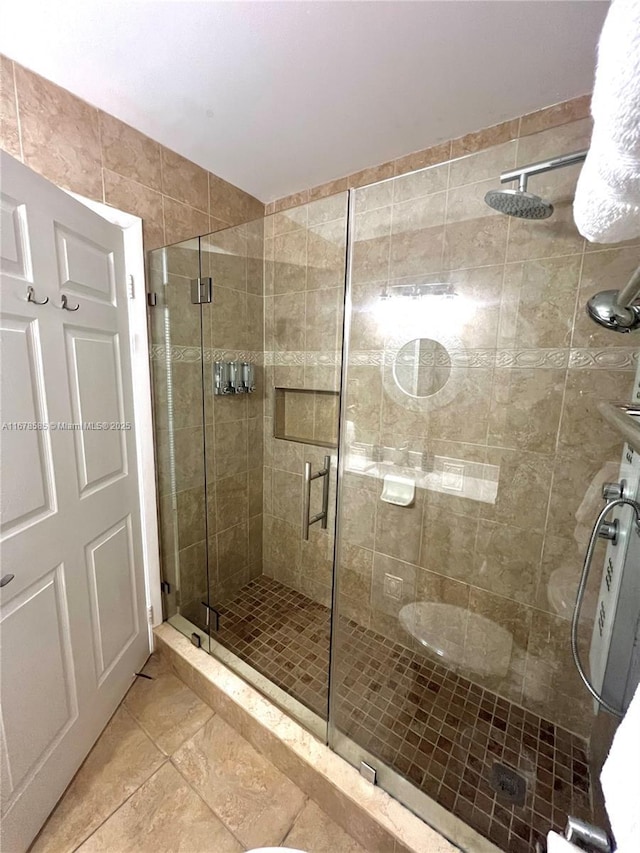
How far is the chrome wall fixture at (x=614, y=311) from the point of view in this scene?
42.8 inches

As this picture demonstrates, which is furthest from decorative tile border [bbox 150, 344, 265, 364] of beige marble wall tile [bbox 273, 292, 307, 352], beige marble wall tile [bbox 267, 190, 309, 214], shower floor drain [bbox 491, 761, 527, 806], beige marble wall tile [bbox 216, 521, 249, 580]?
shower floor drain [bbox 491, 761, 527, 806]

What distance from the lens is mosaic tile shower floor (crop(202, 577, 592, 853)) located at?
106cm

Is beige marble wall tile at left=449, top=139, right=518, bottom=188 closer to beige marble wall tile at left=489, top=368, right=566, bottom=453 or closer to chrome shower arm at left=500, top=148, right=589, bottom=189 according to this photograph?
chrome shower arm at left=500, top=148, right=589, bottom=189

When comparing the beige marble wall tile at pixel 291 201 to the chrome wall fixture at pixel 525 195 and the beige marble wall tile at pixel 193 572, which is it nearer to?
the chrome wall fixture at pixel 525 195

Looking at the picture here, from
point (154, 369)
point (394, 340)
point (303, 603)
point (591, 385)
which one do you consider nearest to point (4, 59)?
point (154, 369)

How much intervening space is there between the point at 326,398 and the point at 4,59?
5.72 ft

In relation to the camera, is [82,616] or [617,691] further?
[82,616]

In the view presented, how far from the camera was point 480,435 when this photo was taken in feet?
4.77

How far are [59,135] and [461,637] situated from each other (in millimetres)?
2617

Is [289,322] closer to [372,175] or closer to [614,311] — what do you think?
[372,175]

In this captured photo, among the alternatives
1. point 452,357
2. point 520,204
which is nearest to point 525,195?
point 520,204

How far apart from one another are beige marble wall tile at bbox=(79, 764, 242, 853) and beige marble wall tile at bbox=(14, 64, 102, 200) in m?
2.21

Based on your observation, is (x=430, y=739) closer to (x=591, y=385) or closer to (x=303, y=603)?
(x=303, y=603)

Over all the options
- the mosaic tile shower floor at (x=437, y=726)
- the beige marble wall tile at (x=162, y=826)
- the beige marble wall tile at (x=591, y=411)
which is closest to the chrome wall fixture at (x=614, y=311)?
the beige marble wall tile at (x=591, y=411)
